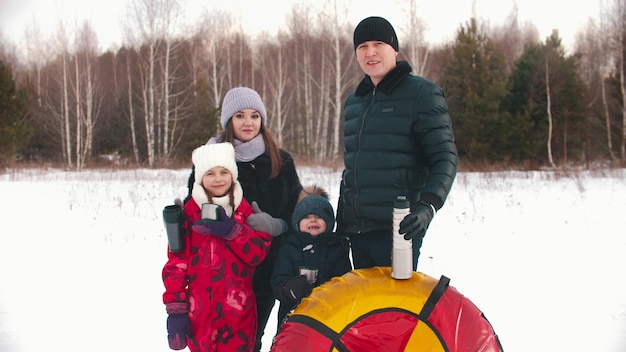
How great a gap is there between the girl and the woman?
0.18 meters

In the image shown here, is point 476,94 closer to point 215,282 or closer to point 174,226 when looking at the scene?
point 215,282

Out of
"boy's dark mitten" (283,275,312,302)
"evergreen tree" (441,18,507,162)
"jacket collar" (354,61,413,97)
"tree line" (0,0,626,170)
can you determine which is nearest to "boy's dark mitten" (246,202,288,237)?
"boy's dark mitten" (283,275,312,302)

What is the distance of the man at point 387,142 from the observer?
185cm

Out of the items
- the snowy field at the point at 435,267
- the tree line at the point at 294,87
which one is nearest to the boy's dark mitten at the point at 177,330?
the snowy field at the point at 435,267

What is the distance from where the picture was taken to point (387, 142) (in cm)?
192

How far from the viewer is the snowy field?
3.41 metres

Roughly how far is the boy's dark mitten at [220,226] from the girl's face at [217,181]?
0.16 meters

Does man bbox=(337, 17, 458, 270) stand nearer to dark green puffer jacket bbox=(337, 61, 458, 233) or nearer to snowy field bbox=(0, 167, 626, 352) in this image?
dark green puffer jacket bbox=(337, 61, 458, 233)

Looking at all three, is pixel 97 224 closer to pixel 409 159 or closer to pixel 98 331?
pixel 98 331

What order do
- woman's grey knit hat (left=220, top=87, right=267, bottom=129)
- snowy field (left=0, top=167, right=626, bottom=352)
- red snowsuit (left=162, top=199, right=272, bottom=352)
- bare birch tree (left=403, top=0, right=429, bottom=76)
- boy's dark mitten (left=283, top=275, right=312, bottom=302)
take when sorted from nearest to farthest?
boy's dark mitten (left=283, top=275, right=312, bottom=302), red snowsuit (left=162, top=199, right=272, bottom=352), woman's grey knit hat (left=220, top=87, right=267, bottom=129), snowy field (left=0, top=167, right=626, bottom=352), bare birch tree (left=403, top=0, right=429, bottom=76)

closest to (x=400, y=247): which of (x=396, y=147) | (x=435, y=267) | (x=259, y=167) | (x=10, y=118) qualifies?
(x=396, y=147)

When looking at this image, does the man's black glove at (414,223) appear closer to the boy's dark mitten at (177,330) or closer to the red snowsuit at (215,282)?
the red snowsuit at (215,282)

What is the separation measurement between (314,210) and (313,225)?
0.07 meters

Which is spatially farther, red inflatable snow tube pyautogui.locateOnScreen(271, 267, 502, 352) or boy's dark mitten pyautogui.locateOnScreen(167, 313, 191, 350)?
boy's dark mitten pyautogui.locateOnScreen(167, 313, 191, 350)
